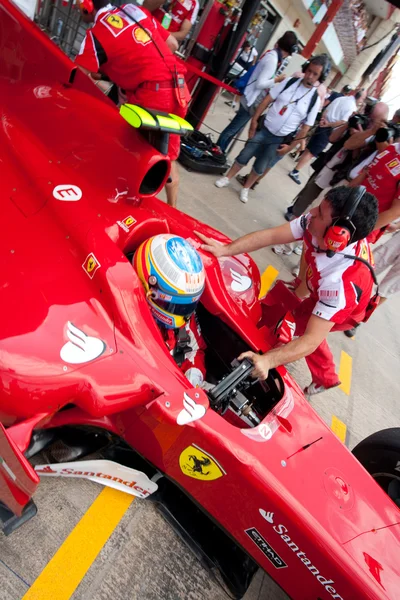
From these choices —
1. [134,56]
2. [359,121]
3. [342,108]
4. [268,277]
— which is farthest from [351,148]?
[134,56]

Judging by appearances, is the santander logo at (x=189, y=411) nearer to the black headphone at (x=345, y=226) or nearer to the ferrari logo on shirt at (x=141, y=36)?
the black headphone at (x=345, y=226)

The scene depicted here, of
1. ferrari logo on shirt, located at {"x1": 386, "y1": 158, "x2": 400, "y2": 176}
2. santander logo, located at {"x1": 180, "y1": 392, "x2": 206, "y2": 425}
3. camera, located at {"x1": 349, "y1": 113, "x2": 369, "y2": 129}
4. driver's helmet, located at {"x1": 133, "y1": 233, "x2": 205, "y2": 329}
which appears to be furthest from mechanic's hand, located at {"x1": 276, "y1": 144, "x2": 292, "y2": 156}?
santander logo, located at {"x1": 180, "y1": 392, "x2": 206, "y2": 425}

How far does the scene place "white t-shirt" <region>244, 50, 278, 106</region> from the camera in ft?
16.1

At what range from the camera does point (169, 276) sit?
1.67m

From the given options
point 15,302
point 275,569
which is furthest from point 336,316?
point 15,302

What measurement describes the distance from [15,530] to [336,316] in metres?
1.85

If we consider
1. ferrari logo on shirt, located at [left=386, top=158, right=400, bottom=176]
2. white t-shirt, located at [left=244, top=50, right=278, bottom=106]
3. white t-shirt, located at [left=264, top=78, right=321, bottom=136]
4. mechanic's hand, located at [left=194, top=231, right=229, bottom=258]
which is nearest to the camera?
mechanic's hand, located at [left=194, top=231, right=229, bottom=258]

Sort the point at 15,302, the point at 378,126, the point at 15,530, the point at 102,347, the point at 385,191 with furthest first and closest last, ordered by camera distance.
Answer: the point at 378,126
the point at 385,191
the point at 15,530
the point at 102,347
the point at 15,302

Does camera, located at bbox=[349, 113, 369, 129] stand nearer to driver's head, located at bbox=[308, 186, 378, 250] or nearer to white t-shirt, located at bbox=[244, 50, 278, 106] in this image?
white t-shirt, located at bbox=[244, 50, 278, 106]

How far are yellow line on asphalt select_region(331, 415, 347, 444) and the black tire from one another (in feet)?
3.04

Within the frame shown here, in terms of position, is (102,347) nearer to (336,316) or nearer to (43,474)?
(43,474)

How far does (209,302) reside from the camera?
2.15 metres

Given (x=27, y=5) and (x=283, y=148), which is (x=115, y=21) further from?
(x=283, y=148)

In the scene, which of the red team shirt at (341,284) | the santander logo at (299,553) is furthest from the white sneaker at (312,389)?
the santander logo at (299,553)
